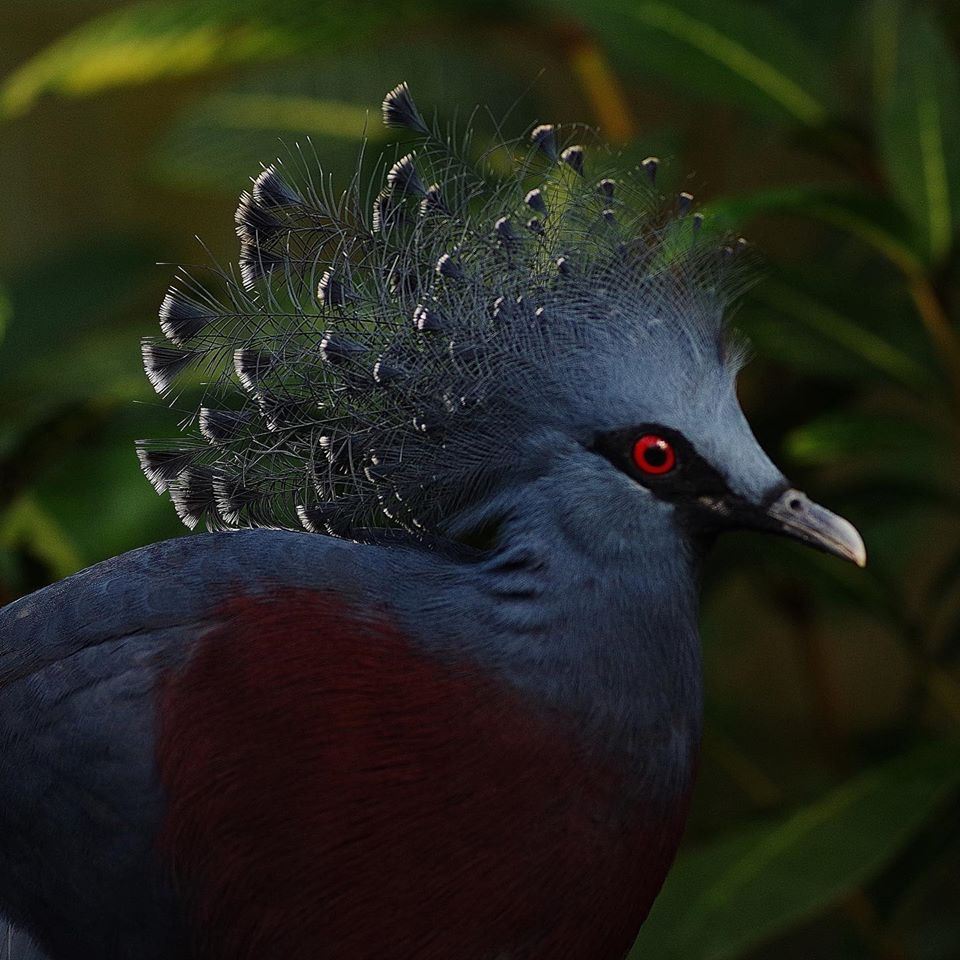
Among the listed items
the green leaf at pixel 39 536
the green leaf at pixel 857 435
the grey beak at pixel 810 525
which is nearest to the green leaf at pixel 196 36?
the green leaf at pixel 39 536

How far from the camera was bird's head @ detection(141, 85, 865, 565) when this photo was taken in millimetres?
806

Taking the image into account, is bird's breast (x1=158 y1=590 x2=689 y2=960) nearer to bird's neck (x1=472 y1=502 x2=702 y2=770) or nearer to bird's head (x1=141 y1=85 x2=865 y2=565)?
bird's neck (x1=472 y1=502 x2=702 y2=770)

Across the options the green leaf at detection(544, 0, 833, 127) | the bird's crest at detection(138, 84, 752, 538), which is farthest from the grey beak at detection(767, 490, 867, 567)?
the green leaf at detection(544, 0, 833, 127)

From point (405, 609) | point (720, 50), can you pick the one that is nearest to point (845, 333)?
point (720, 50)

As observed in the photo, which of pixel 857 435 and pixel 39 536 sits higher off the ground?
pixel 857 435

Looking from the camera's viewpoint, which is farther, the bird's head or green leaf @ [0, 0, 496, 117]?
green leaf @ [0, 0, 496, 117]

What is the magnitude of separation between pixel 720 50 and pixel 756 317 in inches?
12.2

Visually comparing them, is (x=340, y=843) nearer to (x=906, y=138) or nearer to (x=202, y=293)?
(x=202, y=293)

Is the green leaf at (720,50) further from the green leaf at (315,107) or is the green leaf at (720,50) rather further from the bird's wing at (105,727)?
the bird's wing at (105,727)

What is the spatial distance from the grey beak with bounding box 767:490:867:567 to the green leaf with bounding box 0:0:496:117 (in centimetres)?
105

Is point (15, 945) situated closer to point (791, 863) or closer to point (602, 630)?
point (602, 630)

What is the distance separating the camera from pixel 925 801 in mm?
1402

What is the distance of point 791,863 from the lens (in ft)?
4.47

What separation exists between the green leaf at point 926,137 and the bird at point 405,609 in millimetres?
637
